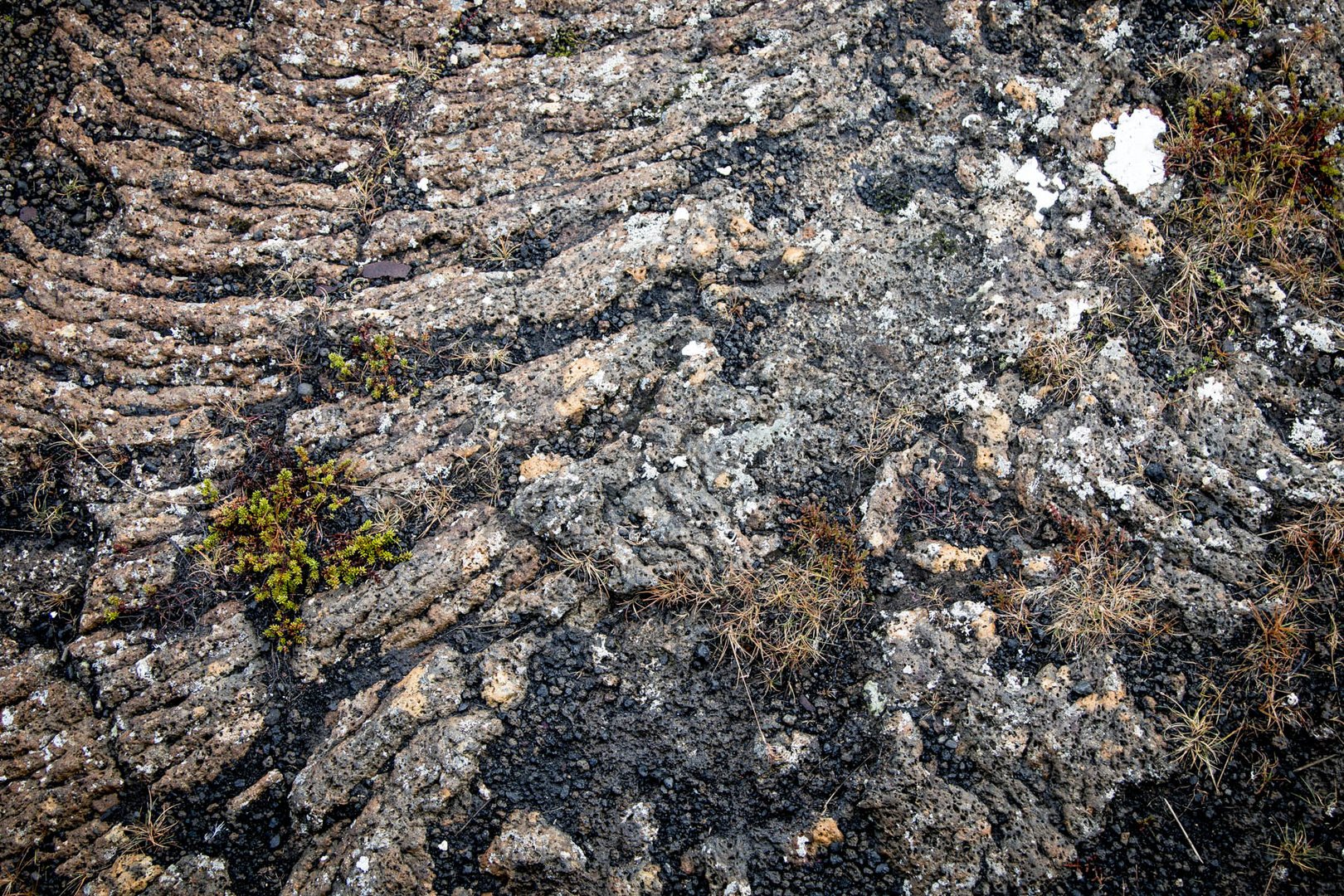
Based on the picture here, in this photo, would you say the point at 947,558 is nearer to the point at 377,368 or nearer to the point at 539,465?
the point at 539,465

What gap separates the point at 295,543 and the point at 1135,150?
5.53 meters

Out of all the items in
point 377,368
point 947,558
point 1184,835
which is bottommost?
point 1184,835

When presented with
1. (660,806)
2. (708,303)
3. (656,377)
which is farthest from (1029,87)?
(660,806)

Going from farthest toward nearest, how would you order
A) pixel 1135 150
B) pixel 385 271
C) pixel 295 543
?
pixel 385 271, pixel 1135 150, pixel 295 543

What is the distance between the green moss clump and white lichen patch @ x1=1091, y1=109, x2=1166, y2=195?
487 centimetres

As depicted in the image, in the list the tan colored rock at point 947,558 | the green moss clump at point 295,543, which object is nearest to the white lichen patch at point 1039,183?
the tan colored rock at point 947,558

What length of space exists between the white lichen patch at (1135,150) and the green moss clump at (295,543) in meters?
4.87

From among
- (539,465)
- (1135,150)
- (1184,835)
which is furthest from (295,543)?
(1135,150)

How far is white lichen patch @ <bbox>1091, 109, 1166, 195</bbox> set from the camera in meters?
4.43

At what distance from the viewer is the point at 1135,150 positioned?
4469 mm

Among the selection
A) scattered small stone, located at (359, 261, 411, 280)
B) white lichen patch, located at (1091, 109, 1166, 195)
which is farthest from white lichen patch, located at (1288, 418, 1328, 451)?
scattered small stone, located at (359, 261, 411, 280)

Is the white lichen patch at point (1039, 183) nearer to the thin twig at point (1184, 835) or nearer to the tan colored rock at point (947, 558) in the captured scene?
the tan colored rock at point (947, 558)

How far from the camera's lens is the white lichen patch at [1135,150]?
443 centimetres

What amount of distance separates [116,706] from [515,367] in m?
2.83
